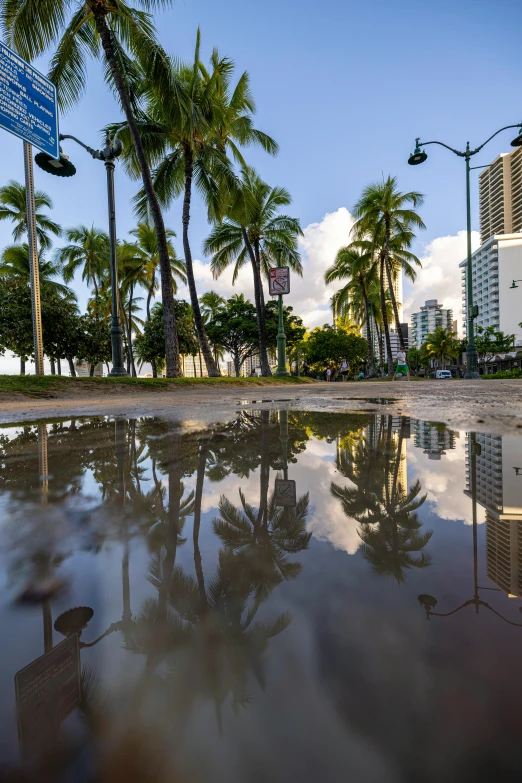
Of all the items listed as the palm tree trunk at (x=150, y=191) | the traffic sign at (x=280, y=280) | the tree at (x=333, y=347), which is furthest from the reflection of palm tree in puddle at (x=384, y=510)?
the tree at (x=333, y=347)

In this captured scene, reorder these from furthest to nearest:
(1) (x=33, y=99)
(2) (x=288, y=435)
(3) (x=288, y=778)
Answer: (1) (x=33, y=99) → (2) (x=288, y=435) → (3) (x=288, y=778)

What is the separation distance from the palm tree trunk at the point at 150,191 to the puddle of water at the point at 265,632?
37.7 feet

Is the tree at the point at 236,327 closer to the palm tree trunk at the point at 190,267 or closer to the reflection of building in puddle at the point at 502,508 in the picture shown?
the palm tree trunk at the point at 190,267

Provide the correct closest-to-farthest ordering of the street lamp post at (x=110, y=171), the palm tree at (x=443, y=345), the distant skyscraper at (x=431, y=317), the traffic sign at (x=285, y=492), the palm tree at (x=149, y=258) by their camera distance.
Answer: the traffic sign at (x=285, y=492)
the street lamp post at (x=110, y=171)
the palm tree at (x=149, y=258)
the palm tree at (x=443, y=345)
the distant skyscraper at (x=431, y=317)

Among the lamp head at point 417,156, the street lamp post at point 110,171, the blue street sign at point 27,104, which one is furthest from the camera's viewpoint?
the lamp head at point 417,156

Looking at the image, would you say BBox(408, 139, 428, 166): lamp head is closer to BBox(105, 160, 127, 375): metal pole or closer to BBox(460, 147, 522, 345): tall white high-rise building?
BBox(105, 160, 127, 375): metal pole

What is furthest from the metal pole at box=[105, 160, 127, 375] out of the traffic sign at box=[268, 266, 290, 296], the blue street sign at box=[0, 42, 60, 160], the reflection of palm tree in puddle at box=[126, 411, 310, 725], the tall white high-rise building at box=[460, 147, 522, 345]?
the tall white high-rise building at box=[460, 147, 522, 345]

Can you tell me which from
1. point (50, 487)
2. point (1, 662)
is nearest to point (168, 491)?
point (50, 487)

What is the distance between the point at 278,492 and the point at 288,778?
3.50 feet

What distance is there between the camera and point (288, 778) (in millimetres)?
451

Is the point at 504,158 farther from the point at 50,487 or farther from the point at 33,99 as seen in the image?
the point at 50,487

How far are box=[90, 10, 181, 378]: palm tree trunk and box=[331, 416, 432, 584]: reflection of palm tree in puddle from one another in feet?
36.6

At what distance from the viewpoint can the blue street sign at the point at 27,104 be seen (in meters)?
8.60

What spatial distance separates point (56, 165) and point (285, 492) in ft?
39.8
